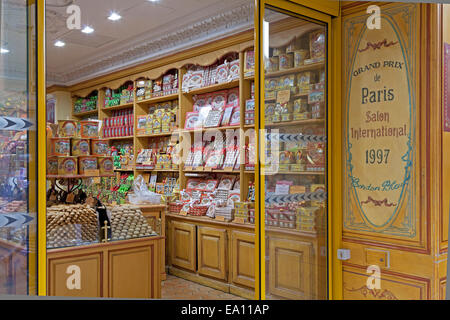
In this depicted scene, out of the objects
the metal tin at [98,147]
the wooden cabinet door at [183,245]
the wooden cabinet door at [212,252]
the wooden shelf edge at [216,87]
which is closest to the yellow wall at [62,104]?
the metal tin at [98,147]

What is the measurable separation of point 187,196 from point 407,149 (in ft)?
9.66

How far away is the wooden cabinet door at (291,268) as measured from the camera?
2.57 m

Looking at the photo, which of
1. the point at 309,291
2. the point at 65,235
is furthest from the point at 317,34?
the point at 65,235

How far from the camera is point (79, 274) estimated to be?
2.96 m

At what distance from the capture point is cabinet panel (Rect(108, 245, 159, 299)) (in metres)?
3.07

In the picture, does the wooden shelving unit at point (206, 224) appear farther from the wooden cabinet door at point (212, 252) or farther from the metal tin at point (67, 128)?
the metal tin at point (67, 128)

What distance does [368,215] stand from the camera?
2730 millimetres

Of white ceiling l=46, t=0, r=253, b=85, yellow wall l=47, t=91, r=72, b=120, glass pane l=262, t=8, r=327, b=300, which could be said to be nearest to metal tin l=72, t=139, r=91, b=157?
white ceiling l=46, t=0, r=253, b=85

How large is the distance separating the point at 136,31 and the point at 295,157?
9.70 feet

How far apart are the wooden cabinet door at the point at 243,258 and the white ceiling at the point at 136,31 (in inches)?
83.2

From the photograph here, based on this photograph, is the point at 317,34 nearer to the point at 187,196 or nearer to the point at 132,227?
the point at 132,227

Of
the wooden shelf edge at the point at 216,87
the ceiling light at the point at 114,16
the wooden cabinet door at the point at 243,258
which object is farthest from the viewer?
the wooden shelf edge at the point at 216,87

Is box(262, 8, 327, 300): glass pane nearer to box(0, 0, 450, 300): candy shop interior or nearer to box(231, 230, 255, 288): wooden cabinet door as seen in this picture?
box(0, 0, 450, 300): candy shop interior
